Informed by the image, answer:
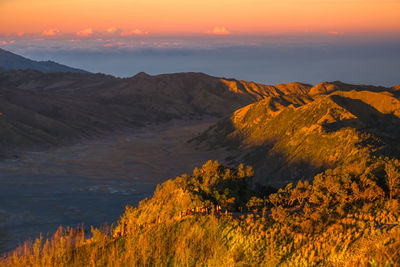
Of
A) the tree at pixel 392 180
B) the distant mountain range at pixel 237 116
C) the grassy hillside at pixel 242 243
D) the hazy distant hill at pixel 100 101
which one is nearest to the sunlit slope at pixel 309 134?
the distant mountain range at pixel 237 116

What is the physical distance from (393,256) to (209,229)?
4.10 m

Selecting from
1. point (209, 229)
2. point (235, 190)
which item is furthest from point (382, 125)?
point (209, 229)

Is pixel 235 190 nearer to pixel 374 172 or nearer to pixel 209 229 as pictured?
pixel 374 172

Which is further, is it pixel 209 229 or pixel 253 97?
pixel 253 97

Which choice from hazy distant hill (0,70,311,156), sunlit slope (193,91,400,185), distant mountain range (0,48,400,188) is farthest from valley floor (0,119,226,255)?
hazy distant hill (0,70,311,156)

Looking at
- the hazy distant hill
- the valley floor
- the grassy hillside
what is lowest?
the valley floor

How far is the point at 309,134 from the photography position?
51.3 meters

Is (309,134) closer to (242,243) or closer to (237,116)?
(237,116)

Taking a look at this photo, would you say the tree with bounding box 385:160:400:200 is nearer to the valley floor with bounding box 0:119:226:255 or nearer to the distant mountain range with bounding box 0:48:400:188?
the distant mountain range with bounding box 0:48:400:188

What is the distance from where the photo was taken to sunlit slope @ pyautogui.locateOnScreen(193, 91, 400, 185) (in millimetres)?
43159

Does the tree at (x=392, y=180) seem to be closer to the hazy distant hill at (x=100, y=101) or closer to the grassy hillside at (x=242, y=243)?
the grassy hillside at (x=242, y=243)

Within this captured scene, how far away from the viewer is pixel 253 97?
159875 millimetres

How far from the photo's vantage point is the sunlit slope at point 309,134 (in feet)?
142

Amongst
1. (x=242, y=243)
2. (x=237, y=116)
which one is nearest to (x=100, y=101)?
(x=237, y=116)
